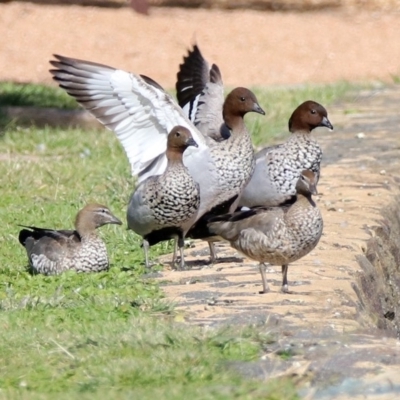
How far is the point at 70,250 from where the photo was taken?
7352 millimetres

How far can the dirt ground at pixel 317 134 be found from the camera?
529 centimetres

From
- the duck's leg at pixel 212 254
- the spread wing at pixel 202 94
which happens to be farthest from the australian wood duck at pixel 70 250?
the spread wing at pixel 202 94

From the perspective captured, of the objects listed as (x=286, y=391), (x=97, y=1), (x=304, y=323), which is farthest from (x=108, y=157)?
(x=97, y=1)

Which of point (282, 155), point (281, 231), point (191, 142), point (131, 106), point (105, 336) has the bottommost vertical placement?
point (105, 336)

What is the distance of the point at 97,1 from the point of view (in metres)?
19.4

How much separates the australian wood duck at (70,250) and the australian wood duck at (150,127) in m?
0.68

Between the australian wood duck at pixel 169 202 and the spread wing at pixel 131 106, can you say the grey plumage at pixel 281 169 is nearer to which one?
the spread wing at pixel 131 106

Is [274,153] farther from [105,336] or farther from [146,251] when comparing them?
[105,336]

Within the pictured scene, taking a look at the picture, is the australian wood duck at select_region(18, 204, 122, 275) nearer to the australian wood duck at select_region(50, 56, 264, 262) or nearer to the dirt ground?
the dirt ground

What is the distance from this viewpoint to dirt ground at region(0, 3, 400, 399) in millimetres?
5289

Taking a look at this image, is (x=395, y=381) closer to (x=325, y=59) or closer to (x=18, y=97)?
(x=18, y=97)

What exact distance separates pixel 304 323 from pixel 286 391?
1031 mm

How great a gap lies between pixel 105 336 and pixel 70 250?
184 centimetres

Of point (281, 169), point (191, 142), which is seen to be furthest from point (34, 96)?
point (191, 142)
